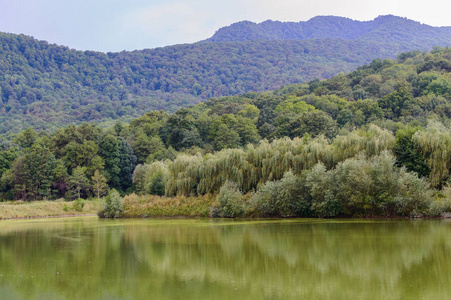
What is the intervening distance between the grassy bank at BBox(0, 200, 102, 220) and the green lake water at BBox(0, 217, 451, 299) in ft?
101

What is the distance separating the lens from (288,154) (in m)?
42.2

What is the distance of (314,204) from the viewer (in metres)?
37.2

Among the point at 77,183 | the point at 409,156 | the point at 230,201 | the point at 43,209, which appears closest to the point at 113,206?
the point at 43,209

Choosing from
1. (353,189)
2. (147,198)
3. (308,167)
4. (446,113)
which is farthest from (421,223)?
(446,113)

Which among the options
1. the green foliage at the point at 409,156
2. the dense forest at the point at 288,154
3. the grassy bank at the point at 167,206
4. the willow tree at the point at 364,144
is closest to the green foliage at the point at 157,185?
the dense forest at the point at 288,154

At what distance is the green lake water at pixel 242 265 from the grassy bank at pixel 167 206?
17769 mm

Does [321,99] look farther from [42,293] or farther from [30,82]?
[30,82]

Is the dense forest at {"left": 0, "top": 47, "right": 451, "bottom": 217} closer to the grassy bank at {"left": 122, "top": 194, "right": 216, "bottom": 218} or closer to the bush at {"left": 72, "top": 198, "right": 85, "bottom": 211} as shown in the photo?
the grassy bank at {"left": 122, "top": 194, "right": 216, "bottom": 218}

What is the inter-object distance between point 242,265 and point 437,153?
77.8 ft

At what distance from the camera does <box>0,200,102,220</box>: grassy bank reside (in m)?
56.6

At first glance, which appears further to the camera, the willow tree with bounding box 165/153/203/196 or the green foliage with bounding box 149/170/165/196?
the green foliage with bounding box 149/170/165/196

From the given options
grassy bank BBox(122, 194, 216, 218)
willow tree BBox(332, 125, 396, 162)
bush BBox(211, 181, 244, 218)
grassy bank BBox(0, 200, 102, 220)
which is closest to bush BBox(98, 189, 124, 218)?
grassy bank BBox(122, 194, 216, 218)

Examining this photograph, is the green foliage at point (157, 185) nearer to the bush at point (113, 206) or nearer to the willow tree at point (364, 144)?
the bush at point (113, 206)

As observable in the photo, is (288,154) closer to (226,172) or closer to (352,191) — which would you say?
(226,172)
